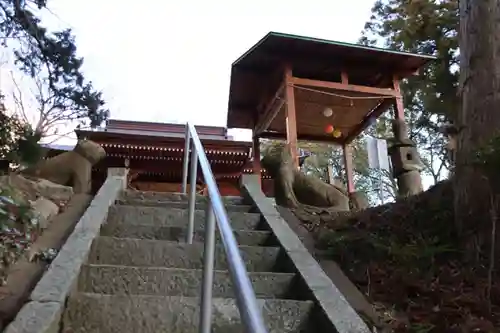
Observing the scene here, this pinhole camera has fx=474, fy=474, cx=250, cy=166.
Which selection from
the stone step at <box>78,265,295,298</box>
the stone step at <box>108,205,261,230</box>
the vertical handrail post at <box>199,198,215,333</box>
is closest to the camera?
the vertical handrail post at <box>199,198,215,333</box>

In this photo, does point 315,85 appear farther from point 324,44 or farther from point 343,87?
point 324,44

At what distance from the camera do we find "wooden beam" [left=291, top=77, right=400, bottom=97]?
7.75 metres

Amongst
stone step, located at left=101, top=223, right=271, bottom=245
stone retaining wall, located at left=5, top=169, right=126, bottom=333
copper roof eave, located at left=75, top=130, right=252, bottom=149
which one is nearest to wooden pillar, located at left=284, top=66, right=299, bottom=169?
copper roof eave, located at left=75, top=130, right=252, bottom=149

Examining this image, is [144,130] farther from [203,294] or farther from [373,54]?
[203,294]

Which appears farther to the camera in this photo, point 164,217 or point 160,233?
point 164,217

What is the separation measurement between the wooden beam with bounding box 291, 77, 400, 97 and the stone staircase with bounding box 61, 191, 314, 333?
4701 mm

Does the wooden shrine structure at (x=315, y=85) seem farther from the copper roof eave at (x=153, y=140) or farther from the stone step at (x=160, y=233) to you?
the stone step at (x=160, y=233)

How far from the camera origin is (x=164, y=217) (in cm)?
344

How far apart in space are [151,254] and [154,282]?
349mm

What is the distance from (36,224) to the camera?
9.30 ft

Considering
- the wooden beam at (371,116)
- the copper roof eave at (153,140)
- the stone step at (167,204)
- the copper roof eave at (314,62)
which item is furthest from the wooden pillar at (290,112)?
the stone step at (167,204)

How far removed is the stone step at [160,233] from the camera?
313 centimetres

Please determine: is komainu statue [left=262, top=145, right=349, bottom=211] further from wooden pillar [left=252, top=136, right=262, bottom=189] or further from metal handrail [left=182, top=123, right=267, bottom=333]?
wooden pillar [left=252, top=136, right=262, bottom=189]

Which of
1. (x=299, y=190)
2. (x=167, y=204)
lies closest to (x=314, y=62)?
(x=299, y=190)
